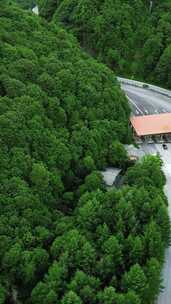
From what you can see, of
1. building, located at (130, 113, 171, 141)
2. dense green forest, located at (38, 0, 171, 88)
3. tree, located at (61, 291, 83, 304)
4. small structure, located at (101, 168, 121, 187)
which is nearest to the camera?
tree, located at (61, 291, 83, 304)

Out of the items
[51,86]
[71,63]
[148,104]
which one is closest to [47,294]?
[51,86]

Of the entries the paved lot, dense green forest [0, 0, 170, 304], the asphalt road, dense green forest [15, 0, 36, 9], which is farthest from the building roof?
dense green forest [15, 0, 36, 9]

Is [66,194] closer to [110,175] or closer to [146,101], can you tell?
[110,175]

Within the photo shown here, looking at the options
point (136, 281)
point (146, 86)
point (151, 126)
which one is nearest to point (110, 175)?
point (136, 281)

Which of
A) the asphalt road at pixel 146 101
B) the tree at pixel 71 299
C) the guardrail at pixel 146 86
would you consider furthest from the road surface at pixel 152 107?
the tree at pixel 71 299

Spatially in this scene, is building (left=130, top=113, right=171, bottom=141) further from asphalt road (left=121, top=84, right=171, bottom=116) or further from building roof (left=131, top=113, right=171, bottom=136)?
asphalt road (left=121, top=84, right=171, bottom=116)

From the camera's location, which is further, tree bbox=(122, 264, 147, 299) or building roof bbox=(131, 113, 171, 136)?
building roof bbox=(131, 113, 171, 136)

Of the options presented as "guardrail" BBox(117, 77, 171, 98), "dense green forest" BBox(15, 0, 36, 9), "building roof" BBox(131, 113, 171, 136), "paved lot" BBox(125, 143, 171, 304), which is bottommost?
"paved lot" BBox(125, 143, 171, 304)
